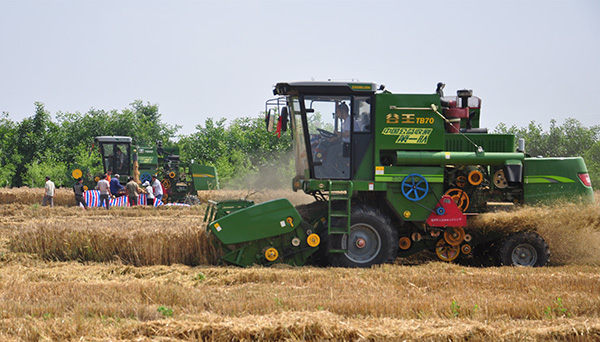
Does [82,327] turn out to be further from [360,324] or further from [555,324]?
[555,324]

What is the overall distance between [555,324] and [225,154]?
38601 mm

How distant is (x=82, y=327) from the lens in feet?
16.3

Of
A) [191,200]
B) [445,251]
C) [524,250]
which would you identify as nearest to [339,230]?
[445,251]

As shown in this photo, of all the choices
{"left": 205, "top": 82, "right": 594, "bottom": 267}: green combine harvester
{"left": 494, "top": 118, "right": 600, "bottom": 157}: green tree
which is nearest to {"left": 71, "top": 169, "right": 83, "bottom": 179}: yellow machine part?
{"left": 205, "top": 82, "right": 594, "bottom": 267}: green combine harvester

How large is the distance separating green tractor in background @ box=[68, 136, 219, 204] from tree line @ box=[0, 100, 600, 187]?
957 cm

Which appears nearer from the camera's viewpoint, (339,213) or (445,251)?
(339,213)

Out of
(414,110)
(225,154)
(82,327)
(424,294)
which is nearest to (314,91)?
(414,110)

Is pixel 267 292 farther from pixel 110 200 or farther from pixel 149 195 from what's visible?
pixel 110 200

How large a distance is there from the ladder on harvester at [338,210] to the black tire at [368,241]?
0.13 meters

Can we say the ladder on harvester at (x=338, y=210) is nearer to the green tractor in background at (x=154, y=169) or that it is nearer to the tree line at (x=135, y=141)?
the green tractor in background at (x=154, y=169)

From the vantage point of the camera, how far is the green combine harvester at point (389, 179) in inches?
344

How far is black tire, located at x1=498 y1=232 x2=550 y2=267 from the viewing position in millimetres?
8953

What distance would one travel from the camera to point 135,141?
54625mm

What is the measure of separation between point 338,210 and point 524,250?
3145 millimetres
